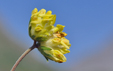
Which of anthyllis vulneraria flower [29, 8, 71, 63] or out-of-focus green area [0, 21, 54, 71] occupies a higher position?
out-of-focus green area [0, 21, 54, 71]

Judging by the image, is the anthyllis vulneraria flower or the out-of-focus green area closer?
the anthyllis vulneraria flower

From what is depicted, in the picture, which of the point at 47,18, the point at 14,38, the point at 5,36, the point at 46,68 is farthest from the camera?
the point at 14,38

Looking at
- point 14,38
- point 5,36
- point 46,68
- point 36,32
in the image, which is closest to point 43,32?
point 36,32

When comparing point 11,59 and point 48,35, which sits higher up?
point 11,59

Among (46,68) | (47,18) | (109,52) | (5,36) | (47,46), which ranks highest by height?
(109,52)

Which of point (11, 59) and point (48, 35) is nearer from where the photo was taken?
point (48, 35)

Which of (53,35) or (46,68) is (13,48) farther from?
(53,35)

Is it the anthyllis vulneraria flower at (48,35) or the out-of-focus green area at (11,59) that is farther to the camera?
the out-of-focus green area at (11,59)

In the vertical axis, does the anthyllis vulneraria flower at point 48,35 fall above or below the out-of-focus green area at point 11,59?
below
